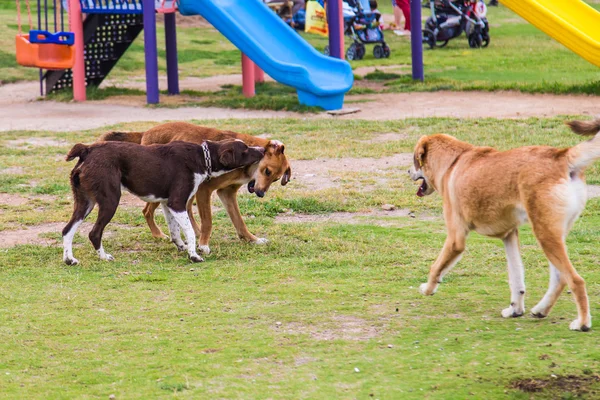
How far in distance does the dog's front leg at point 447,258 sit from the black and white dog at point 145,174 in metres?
2.42

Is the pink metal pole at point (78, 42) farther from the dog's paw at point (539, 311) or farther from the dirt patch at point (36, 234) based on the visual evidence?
the dog's paw at point (539, 311)

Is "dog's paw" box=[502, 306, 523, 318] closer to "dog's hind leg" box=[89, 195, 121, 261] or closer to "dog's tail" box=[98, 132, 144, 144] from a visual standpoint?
"dog's hind leg" box=[89, 195, 121, 261]

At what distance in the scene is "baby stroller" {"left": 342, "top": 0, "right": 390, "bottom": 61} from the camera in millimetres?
24406

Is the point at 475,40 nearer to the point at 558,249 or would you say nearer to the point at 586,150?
the point at 586,150

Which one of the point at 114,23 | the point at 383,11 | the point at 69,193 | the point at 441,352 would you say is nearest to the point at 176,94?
the point at 114,23

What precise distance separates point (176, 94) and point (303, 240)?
10967 millimetres

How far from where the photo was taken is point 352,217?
31.5ft

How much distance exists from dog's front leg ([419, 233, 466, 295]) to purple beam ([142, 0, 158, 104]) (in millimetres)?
11730

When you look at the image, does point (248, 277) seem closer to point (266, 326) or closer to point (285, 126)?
point (266, 326)

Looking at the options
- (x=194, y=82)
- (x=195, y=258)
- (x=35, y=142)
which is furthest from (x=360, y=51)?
(x=195, y=258)

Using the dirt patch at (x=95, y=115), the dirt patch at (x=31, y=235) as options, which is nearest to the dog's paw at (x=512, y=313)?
the dirt patch at (x=31, y=235)

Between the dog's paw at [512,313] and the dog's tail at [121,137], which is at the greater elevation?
the dog's tail at [121,137]

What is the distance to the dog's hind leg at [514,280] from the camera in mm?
6230

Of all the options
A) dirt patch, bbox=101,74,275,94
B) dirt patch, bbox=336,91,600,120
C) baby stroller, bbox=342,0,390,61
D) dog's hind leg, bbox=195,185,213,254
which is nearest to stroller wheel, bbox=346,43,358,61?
baby stroller, bbox=342,0,390,61
